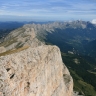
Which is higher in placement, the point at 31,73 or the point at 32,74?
the point at 31,73

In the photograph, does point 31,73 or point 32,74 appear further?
point 32,74

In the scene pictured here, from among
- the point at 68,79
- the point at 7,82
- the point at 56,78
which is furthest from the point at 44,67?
the point at 68,79

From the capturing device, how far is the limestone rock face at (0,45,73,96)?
1786 inches

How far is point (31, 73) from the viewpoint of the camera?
198 feet

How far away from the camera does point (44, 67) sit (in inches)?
2948

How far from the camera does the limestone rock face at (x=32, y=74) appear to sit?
45356 millimetres

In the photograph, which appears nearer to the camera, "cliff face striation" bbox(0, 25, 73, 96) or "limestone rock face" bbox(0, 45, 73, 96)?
"limestone rock face" bbox(0, 45, 73, 96)

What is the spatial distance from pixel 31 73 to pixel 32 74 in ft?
3.38

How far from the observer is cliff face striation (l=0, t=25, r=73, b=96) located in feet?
150

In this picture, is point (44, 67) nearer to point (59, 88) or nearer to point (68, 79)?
point (59, 88)

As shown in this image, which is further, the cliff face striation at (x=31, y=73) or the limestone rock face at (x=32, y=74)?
the cliff face striation at (x=31, y=73)

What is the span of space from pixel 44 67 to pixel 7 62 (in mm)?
28278

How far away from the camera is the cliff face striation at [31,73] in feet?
150

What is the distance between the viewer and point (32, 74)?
2415 inches
